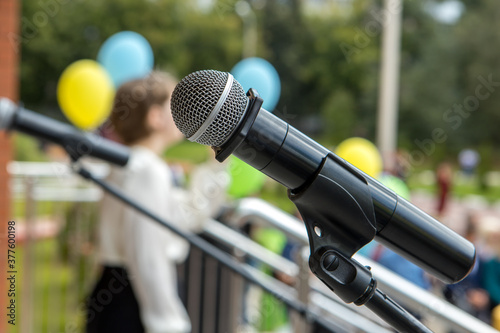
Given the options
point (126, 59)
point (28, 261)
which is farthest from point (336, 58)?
point (28, 261)

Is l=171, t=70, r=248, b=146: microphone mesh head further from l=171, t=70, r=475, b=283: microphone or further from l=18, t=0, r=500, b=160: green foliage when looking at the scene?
l=18, t=0, r=500, b=160: green foliage

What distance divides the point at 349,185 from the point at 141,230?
4.18 feet

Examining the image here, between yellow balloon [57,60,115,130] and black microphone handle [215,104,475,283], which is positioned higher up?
black microphone handle [215,104,475,283]

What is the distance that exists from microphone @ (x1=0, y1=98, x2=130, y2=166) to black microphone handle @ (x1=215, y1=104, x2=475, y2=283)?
699 millimetres

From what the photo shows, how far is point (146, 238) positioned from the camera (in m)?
1.93

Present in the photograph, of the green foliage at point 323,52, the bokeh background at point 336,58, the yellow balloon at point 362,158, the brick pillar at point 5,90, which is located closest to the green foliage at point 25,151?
the yellow balloon at point 362,158

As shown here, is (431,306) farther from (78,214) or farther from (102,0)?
(102,0)

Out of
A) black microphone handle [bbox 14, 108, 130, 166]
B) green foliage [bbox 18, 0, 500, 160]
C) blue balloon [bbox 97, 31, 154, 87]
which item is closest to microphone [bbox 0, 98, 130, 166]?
black microphone handle [bbox 14, 108, 130, 166]

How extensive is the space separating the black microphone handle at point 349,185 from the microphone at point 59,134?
699 mm

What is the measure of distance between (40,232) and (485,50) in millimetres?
24999

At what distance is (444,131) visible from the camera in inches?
998

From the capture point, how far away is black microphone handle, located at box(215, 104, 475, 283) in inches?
29.0

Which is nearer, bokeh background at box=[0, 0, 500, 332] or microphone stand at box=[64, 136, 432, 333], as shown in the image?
microphone stand at box=[64, 136, 432, 333]

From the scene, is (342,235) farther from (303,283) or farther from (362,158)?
(362,158)
